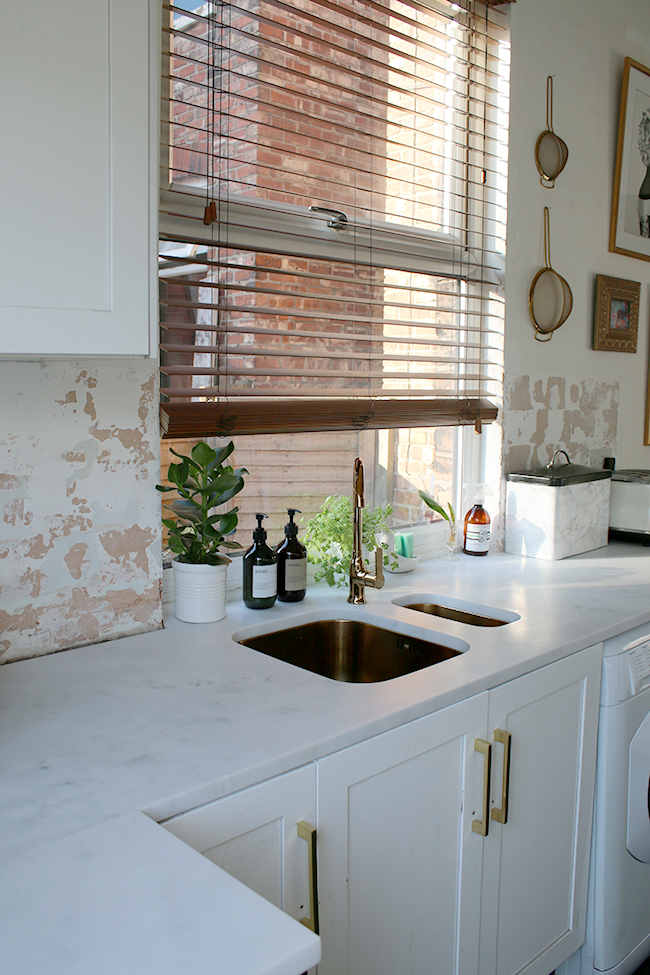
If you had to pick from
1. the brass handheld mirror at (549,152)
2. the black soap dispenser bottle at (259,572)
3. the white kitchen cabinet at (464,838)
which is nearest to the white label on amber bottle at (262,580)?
the black soap dispenser bottle at (259,572)

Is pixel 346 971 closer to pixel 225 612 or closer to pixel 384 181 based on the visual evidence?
pixel 225 612

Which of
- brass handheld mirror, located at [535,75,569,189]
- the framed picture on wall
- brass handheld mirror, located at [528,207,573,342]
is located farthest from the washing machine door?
the framed picture on wall

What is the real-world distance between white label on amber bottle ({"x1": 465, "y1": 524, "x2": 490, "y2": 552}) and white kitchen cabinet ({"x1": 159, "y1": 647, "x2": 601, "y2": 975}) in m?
0.76

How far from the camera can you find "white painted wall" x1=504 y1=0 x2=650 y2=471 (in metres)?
2.62

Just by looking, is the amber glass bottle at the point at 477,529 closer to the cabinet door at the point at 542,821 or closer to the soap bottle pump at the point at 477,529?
the soap bottle pump at the point at 477,529

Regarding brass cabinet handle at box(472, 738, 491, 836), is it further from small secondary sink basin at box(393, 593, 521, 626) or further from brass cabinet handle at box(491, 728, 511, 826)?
small secondary sink basin at box(393, 593, 521, 626)

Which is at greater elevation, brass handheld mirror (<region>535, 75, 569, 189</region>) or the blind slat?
brass handheld mirror (<region>535, 75, 569, 189</region>)

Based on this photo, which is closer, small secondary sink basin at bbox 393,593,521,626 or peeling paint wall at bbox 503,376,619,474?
small secondary sink basin at bbox 393,593,521,626

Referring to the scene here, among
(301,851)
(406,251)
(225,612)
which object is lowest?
(301,851)

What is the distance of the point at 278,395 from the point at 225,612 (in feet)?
1.75

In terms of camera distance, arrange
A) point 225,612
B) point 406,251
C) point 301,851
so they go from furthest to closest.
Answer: point 406,251, point 225,612, point 301,851

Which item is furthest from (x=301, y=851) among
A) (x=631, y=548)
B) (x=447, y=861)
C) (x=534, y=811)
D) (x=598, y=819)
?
(x=631, y=548)

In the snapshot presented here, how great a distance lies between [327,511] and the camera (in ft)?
7.14

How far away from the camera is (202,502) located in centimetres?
177
